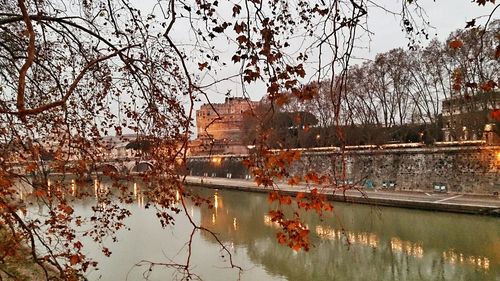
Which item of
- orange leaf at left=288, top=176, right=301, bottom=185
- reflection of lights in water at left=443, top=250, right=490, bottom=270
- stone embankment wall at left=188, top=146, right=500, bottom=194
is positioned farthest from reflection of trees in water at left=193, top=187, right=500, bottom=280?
orange leaf at left=288, top=176, right=301, bottom=185

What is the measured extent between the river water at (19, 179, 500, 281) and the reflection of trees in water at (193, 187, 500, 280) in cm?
2

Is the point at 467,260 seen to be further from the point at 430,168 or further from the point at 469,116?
the point at 469,116

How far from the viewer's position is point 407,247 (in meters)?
11.1

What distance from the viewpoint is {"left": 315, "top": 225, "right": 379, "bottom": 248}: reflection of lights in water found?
38.2ft

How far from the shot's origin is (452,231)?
40.4ft

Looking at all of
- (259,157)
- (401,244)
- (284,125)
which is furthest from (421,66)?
(259,157)

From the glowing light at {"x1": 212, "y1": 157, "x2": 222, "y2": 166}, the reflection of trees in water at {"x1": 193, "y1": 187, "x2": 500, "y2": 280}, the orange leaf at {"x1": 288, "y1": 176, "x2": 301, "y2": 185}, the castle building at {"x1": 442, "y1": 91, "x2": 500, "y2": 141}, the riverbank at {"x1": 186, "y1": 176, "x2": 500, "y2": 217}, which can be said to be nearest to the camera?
the orange leaf at {"x1": 288, "y1": 176, "x2": 301, "y2": 185}

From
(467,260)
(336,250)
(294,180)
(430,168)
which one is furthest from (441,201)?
(294,180)

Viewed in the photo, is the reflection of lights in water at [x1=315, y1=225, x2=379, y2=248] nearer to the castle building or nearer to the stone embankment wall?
the stone embankment wall

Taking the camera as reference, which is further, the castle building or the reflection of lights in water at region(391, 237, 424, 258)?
the castle building

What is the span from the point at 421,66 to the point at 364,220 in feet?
39.2

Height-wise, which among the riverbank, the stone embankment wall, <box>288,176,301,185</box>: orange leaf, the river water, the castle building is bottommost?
the river water

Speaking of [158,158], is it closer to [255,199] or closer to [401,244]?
[401,244]

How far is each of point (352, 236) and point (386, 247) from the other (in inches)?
50.3
